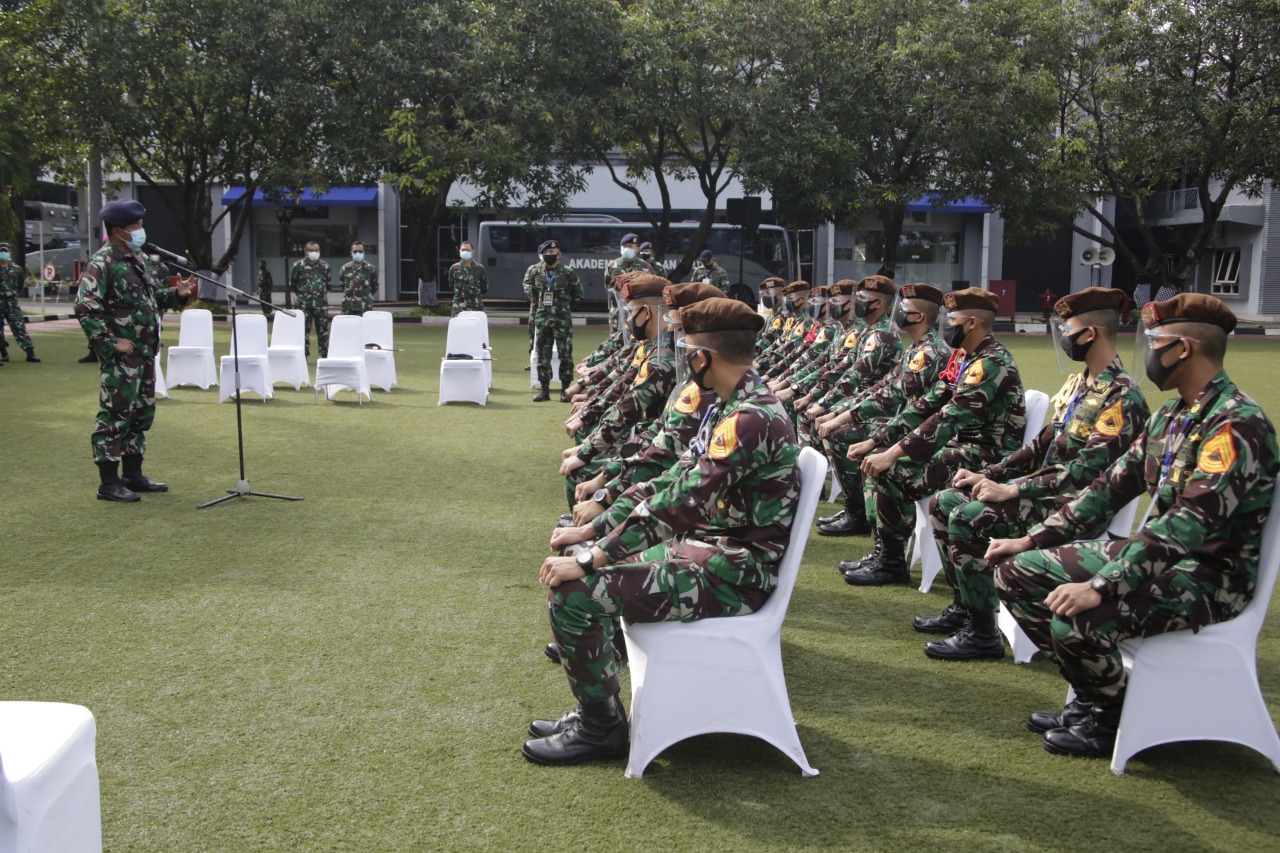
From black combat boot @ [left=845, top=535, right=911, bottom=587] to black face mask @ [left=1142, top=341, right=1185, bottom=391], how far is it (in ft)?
7.98

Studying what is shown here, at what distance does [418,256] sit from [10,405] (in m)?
18.5

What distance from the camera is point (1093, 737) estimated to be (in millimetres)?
3822

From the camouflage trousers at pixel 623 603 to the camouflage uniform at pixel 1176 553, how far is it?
1.00 meters

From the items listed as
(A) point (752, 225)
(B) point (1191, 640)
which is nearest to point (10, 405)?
(B) point (1191, 640)

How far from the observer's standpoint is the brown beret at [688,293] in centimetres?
529

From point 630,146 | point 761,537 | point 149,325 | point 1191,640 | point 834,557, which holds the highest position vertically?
point 630,146

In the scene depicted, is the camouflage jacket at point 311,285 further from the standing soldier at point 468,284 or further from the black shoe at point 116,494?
the black shoe at point 116,494

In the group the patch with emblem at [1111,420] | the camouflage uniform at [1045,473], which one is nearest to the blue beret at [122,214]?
the camouflage uniform at [1045,473]

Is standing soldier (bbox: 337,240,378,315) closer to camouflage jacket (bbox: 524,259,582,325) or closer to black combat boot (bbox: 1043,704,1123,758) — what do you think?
camouflage jacket (bbox: 524,259,582,325)

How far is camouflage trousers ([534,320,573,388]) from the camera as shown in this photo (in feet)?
44.2

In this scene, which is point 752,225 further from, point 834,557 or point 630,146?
point 834,557

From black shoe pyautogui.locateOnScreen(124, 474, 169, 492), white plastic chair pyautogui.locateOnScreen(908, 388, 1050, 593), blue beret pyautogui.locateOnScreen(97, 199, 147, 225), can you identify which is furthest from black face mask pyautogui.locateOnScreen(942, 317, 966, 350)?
black shoe pyautogui.locateOnScreen(124, 474, 169, 492)

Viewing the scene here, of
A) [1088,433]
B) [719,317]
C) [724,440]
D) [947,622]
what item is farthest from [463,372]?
[724,440]

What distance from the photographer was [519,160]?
24094 mm
